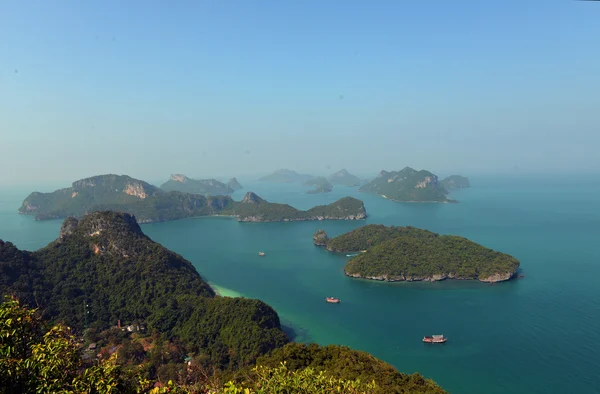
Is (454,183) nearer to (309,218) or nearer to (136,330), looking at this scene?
(309,218)

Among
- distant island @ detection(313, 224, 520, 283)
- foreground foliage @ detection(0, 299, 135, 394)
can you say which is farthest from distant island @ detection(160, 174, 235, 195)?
foreground foliage @ detection(0, 299, 135, 394)

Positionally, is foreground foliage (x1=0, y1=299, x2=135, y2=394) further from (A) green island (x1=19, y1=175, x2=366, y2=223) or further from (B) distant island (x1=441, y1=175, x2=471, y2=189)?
(B) distant island (x1=441, y1=175, x2=471, y2=189)

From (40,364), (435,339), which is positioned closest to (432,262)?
(435,339)

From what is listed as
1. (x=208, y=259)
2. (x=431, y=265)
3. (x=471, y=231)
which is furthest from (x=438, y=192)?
(x=208, y=259)

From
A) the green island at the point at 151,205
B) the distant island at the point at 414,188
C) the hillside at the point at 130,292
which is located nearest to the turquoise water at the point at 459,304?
the hillside at the point at 130,292

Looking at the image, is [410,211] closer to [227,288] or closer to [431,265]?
[431,265]

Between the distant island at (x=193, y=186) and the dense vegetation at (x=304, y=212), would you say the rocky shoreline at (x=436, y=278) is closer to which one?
the dense vegetation at (x=304, y=212)
